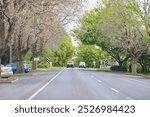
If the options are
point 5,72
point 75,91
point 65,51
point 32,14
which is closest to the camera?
point 75,91

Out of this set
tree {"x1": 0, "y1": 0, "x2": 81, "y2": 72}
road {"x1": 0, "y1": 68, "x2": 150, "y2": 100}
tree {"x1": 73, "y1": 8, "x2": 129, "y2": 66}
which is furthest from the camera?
tree {"x1": 73, "y1": 8, "x2": 129, "y2": 66}

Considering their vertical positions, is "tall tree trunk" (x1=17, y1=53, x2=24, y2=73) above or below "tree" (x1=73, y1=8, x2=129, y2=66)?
below

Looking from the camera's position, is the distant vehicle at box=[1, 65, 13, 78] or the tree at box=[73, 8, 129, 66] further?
the tree at box=[73, 8, 129, 66]

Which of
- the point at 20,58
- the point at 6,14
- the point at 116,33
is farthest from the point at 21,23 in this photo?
the point at 116,33

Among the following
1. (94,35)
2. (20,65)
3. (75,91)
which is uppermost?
(94,35)

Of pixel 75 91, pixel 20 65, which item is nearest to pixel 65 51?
pixel 20 65

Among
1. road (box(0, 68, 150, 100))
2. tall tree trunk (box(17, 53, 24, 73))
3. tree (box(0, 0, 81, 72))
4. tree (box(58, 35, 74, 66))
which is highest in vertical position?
tree (box(58, 35, 74, 66))

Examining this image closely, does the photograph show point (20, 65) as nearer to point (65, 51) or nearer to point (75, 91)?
point (75, 91)

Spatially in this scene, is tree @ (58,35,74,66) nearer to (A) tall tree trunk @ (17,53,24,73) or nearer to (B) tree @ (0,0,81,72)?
(A) tall tree trunk @ (17,53,24,73)

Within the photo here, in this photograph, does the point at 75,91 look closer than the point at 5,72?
Yes

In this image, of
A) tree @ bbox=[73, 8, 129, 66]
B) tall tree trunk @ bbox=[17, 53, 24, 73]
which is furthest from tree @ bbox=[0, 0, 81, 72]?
tree @ bbox=[73, 8, 129, 66]

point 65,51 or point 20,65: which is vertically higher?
point 65,51

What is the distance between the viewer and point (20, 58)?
56531mm

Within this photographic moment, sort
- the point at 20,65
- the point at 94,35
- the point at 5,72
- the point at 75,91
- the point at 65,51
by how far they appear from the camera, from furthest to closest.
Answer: the point at 65,51
the point at 94,35
the point at 20,65
the point at 5,72
the point at 75,91
